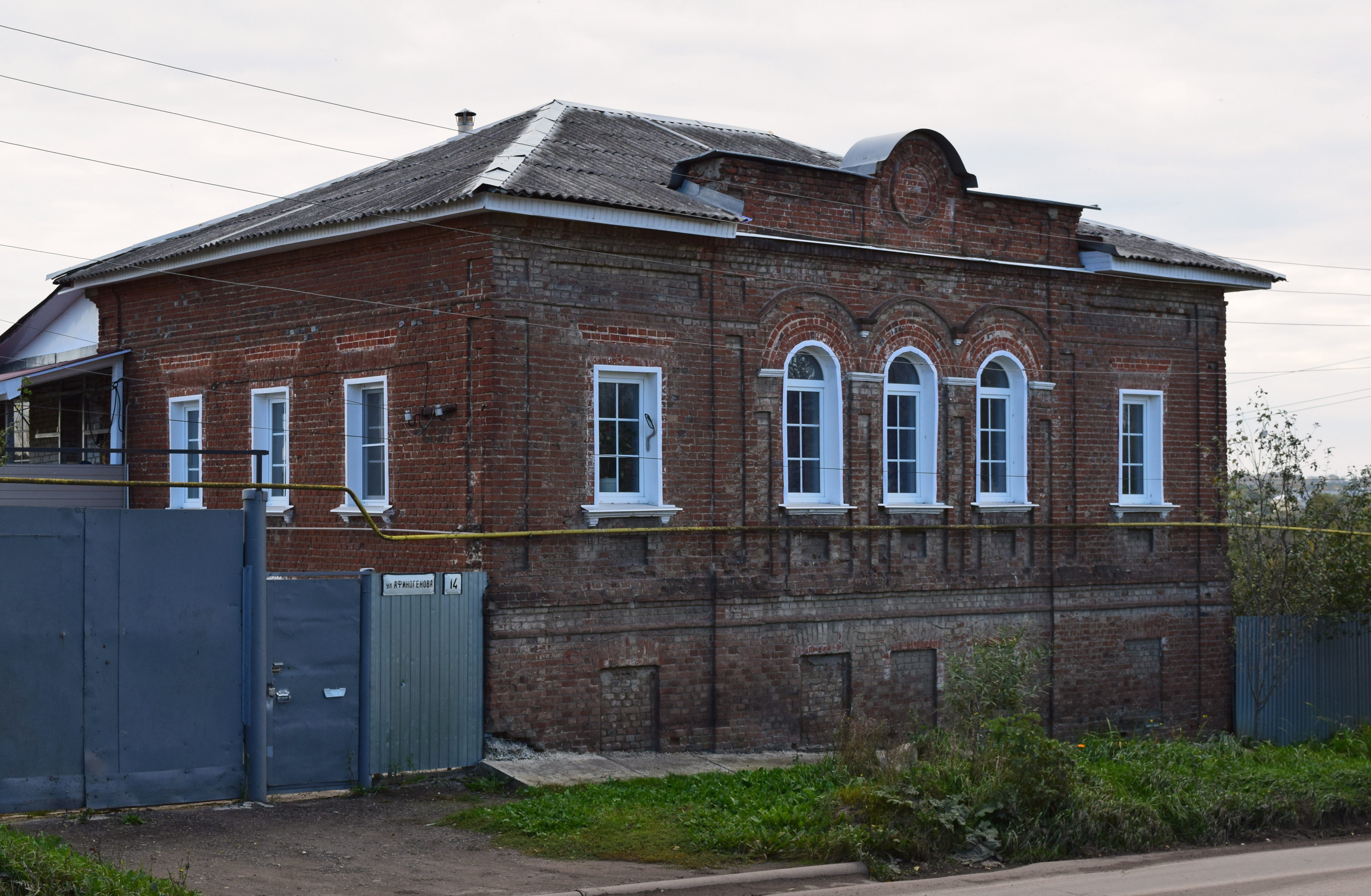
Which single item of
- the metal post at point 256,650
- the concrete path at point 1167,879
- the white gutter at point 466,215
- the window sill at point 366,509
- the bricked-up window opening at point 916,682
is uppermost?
the white gutter at point 466,215

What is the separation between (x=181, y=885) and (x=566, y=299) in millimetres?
7417

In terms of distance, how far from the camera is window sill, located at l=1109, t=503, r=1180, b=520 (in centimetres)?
1942

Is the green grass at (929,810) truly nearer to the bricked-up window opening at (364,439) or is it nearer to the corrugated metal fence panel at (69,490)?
the bricked-up window opening at (364,439)

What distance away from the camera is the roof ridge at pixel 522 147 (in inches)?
554

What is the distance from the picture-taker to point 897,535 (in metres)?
17.5

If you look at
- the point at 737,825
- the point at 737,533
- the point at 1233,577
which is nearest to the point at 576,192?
the point at 737,533

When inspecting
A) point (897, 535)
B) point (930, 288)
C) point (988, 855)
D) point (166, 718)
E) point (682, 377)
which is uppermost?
point (930, 288)

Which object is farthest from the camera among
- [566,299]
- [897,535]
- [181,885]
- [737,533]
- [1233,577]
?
[1233,577]

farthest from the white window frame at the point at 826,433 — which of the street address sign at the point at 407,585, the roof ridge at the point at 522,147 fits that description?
the street address sign at the point at 407,585

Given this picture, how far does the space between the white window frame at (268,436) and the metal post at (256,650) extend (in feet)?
15.4

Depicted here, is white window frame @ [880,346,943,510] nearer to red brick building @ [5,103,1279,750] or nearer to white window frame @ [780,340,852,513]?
red brick building @ [5,103,1279,750]

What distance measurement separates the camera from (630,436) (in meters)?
15.6

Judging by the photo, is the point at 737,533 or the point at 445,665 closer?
the point at 445,665

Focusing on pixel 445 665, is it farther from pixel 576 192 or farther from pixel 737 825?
pixel 576 192
